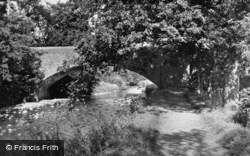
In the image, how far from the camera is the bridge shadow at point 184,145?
6312 mm

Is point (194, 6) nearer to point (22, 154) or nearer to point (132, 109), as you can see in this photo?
point (132, 109)

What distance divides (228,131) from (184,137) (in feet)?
3.43

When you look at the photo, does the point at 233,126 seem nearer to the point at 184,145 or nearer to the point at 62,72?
the point at 184,145

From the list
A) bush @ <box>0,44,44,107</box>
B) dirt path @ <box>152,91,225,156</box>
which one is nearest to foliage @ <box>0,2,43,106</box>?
bush @ <box>0,44,44,107</box>

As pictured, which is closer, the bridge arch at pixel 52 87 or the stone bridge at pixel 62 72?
the stone bridge at pixel 62 72

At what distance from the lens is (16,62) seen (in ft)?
59.8

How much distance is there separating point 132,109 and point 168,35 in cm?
283

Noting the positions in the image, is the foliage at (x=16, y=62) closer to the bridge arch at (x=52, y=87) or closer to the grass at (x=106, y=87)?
the bridge arch at (x=52, y=87)

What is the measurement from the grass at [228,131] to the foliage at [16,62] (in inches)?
466

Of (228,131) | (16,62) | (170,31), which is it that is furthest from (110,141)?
(16,62)

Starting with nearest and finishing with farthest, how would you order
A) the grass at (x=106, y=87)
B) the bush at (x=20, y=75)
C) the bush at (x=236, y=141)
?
the bush at (x=236, y=141) → the bush at (x=20, y=75) → the grass at (x=106, y=87)

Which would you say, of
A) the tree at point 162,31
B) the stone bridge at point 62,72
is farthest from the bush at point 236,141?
the stone bridge at point 62,72

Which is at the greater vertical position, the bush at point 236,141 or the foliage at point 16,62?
the foliage at point 16,62

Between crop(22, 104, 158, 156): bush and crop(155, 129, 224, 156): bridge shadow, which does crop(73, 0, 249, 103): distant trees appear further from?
crop(22, 104, 158, 156): bush
